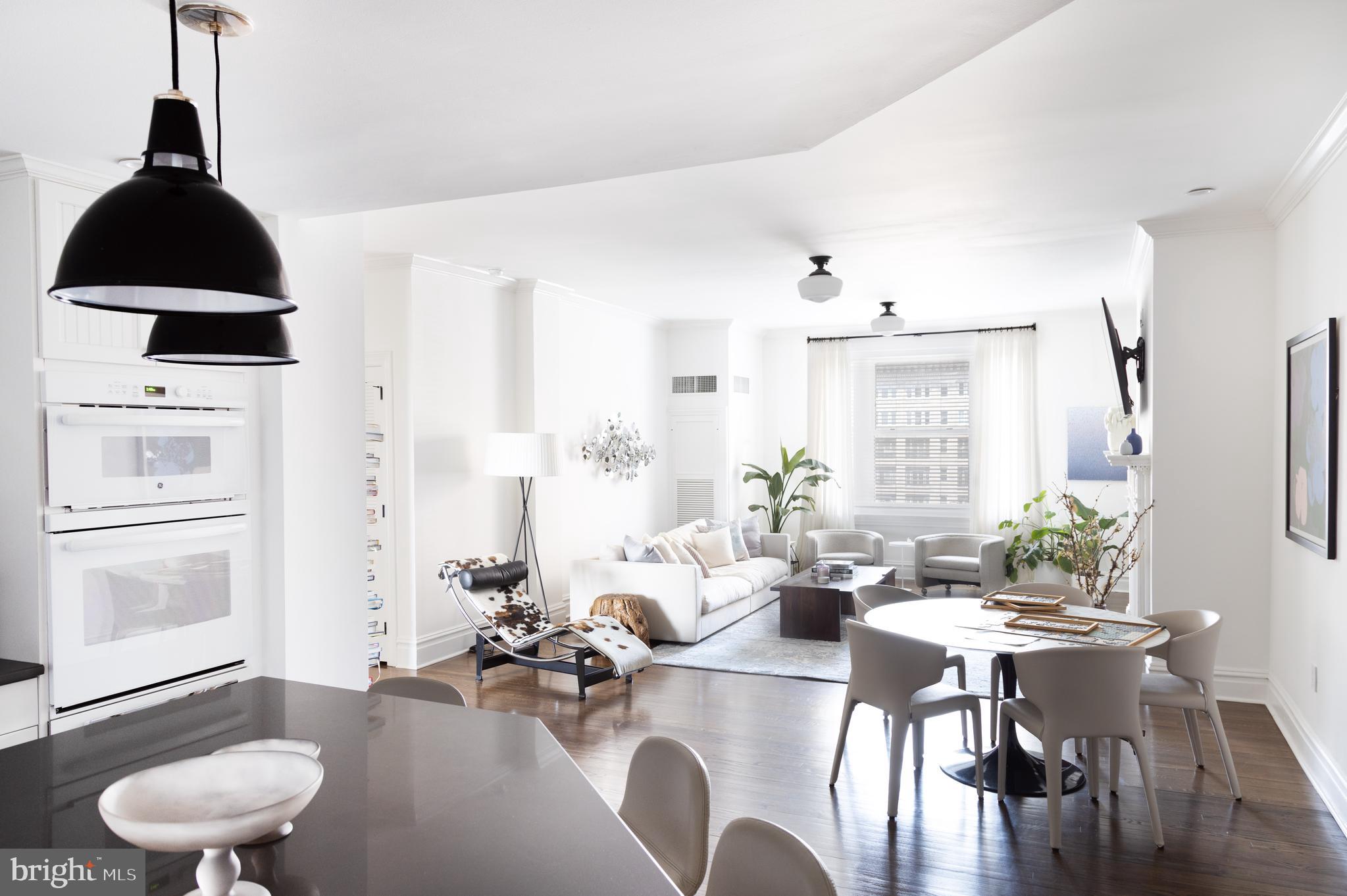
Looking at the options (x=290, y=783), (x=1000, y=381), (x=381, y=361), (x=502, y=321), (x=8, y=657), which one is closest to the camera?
(x=290, y=783)

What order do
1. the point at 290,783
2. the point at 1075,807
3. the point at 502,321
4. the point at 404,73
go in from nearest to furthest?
the point at 290,783
the point at 404,73
the point at 1075,807
the point at 502,321

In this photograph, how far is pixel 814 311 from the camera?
8.51 m

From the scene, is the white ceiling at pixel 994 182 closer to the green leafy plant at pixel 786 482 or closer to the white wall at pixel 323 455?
the white wall at pixel 323 455

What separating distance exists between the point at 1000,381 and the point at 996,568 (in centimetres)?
207

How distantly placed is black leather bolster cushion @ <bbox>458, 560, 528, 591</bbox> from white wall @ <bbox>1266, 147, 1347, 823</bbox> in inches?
171

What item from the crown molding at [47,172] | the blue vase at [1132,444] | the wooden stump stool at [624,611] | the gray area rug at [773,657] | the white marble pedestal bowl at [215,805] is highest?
the crown molding at [47,172]

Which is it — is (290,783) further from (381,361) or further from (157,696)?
(381,361)

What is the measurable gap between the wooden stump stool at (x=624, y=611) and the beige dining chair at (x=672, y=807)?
4.34m

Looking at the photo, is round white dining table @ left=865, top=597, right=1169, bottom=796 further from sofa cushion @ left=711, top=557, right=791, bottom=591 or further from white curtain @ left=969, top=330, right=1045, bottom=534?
white curtain @ left=969, top=330, right=1045, bottom=534

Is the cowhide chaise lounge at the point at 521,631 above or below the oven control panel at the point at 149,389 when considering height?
below

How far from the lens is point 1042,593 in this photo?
4.40 m

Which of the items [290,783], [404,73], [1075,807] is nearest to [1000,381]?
[1075,807]

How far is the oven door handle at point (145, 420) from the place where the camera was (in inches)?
111

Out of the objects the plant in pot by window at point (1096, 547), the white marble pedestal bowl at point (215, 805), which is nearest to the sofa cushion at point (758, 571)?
the plant in pot by window at point (1096, 547)
